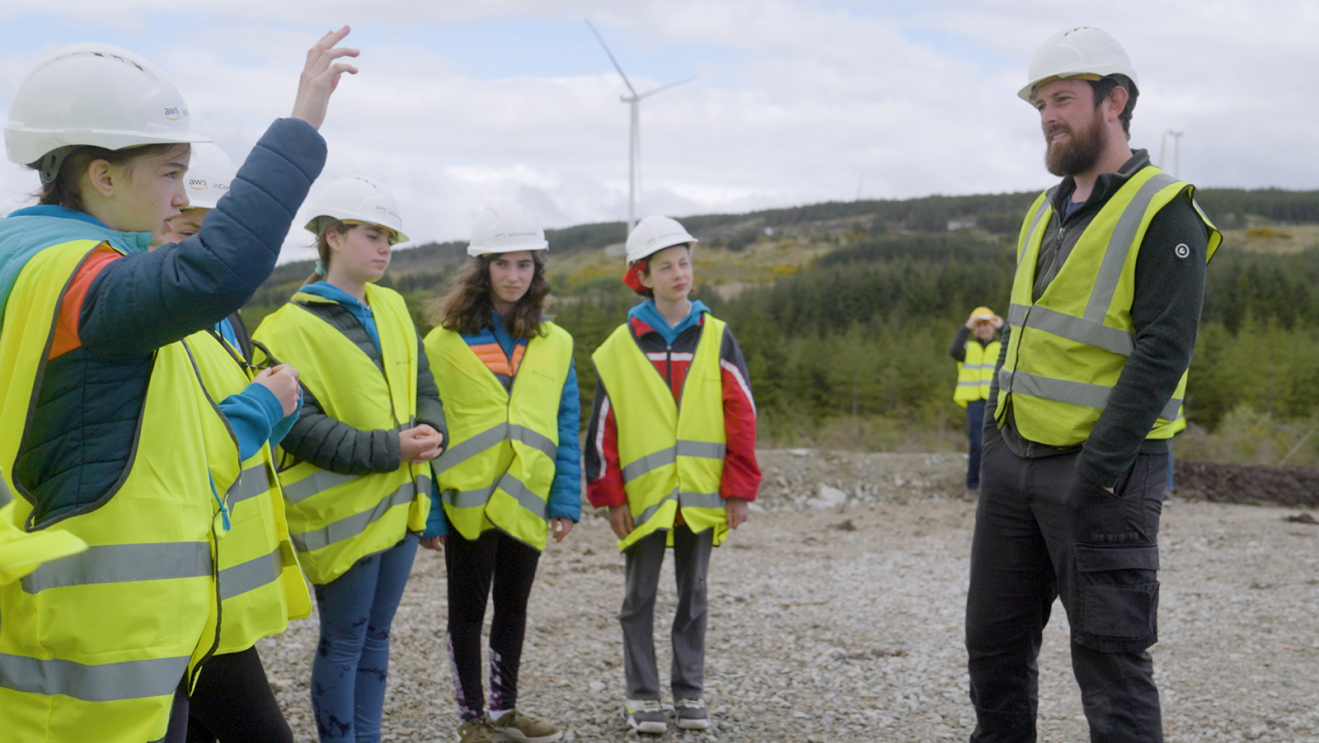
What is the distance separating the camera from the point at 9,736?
6.15 ft

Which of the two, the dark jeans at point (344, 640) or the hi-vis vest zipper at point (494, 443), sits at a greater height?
the hi-vis vest zipper at point (494, 443)

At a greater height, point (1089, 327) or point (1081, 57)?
point (1081, 57)

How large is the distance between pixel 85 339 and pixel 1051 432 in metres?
2.57

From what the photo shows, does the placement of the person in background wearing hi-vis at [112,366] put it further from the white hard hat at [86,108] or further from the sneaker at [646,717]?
the sneaker at [646,717]

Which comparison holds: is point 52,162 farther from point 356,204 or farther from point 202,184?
point 356,204

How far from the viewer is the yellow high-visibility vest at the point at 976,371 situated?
1217 cm

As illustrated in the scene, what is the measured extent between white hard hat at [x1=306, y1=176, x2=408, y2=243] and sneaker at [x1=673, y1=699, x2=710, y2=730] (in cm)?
243

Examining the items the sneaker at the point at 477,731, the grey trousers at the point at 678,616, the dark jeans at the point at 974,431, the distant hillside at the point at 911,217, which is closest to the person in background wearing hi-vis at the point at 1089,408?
the grey trousers at the point at 678,616

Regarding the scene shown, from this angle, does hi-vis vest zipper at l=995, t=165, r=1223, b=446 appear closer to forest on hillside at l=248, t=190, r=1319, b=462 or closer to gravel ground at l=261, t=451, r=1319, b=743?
gravel ground at l=261, t=451, r=1319, b=743

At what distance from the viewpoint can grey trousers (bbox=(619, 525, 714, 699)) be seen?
449cm

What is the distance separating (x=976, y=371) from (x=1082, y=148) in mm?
9658

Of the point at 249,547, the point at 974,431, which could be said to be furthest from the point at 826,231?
the point at 249,547

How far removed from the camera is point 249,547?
252cm

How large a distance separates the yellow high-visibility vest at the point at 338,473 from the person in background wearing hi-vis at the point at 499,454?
1.58ft
